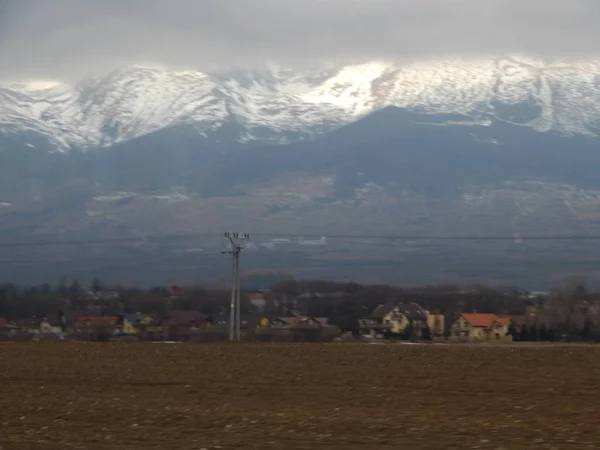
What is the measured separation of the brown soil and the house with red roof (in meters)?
42.0

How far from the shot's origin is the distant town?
287 ft

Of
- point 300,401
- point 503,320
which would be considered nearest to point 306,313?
point 503,320

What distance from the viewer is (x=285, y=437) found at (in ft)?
70.2

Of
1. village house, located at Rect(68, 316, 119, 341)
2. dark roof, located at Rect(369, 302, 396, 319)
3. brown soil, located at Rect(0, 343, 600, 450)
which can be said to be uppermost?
dark roof, located at Rect(369, 302, 396, 319)

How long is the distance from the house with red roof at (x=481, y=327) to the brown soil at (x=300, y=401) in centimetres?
4199

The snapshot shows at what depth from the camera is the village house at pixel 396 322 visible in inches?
3639

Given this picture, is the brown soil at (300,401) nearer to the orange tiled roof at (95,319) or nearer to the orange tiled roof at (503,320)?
the orange tiled roof at (95,319)

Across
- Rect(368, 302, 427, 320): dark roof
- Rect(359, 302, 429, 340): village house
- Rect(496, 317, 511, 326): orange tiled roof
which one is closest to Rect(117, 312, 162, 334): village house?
Rect(359, 302, 429, 340): village house

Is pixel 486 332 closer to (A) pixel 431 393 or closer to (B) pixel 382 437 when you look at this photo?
(A) pixel 431 393

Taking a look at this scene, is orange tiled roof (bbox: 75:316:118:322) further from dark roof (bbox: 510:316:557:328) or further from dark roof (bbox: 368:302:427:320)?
dark roof (bbox: 510:316:557:328)

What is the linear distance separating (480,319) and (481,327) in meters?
3.05

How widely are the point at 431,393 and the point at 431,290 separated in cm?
9862

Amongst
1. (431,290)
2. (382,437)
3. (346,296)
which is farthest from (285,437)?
(431,290)

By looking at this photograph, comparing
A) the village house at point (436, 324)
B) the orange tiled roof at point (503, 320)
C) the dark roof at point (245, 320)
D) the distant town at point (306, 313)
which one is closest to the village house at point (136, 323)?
the distant town at point (306, 313)
